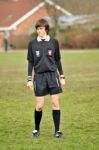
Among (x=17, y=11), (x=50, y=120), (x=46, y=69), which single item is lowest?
(x=17, y=11)

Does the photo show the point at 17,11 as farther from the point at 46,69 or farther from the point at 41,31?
the point at 41,31

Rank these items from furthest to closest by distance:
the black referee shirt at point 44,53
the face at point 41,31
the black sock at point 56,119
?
the black sock at point 56,119 < the black referee shirt at point 44,53 < the face at point 41,31

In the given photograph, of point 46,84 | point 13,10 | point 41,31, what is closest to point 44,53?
point 41,31

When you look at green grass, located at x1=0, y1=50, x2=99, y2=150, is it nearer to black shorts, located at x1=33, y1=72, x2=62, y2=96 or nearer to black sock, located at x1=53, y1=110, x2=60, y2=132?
black sock, located at x1=53, y1=110, x2=60, y2=132

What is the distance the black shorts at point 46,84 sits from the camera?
976 centimetres

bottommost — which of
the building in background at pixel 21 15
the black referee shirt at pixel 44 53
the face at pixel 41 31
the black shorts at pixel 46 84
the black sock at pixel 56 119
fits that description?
the building in background at pixel 21 15

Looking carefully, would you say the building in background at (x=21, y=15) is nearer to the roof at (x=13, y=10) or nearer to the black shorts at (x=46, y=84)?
the roof at (x=13, y=10)

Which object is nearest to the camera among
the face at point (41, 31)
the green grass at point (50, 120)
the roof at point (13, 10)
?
the green grass at point (50, 120)

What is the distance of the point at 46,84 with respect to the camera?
978cm

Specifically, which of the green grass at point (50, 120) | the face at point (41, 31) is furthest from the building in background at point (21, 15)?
the face at point (41, 31)

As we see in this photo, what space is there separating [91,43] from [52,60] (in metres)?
56.6

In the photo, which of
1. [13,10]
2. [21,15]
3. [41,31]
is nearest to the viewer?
[41,31]

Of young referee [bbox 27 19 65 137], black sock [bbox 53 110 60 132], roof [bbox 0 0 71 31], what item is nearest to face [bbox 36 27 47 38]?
young referee [bbox 27 19 65 137]

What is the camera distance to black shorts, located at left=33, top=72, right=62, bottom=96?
32.0 feet
